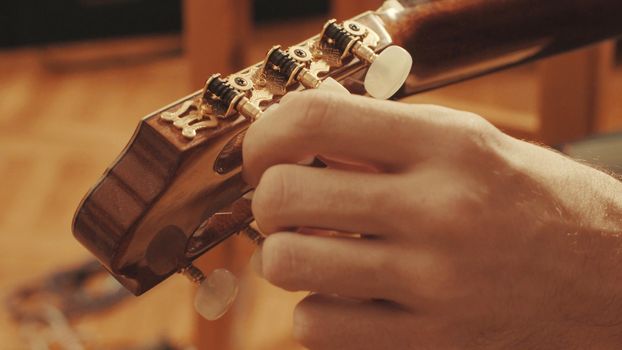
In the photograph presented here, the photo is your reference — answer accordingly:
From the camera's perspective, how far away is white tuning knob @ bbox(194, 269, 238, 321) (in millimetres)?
491

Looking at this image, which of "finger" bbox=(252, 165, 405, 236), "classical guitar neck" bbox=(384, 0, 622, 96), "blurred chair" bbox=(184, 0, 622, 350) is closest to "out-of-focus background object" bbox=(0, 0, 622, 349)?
"blurred chair" bbox=(184, 0, 622, 350)

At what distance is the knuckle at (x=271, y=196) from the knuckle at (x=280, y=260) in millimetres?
11

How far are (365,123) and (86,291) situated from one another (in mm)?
1322

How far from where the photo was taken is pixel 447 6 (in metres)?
0.65

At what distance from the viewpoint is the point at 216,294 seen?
49 centimetres

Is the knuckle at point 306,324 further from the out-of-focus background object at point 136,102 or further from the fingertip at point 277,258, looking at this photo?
the out-of-focus background object at point 136,102

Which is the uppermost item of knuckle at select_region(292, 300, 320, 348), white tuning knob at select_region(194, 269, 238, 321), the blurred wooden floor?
knuckle at select_region(292, 300, 320, 348)

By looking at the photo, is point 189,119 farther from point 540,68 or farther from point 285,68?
point 540,68

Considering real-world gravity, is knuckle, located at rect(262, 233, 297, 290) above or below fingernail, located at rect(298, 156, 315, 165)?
below

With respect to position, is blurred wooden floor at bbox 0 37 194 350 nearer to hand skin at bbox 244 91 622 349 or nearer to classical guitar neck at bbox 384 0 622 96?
classical guitar neck at bbox 384 0 622 96

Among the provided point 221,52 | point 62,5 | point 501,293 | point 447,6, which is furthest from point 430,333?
point 62,5

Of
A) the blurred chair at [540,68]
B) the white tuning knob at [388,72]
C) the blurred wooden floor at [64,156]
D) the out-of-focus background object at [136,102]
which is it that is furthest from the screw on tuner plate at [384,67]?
the blurred wooden floor at [64,156]

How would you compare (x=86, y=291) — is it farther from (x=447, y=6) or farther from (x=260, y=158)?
(x=260, y=158)

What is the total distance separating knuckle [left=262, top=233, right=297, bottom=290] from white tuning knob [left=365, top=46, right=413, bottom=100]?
0.12 metres
